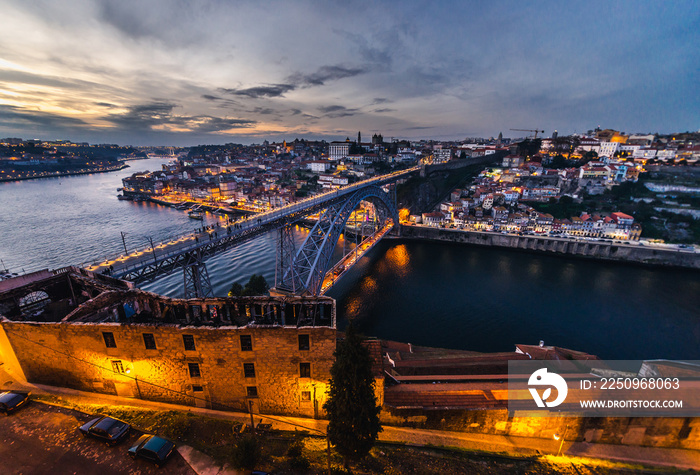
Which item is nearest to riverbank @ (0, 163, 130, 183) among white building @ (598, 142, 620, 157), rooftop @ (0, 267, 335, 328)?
rooftop @ (0, 267, 335, 328)

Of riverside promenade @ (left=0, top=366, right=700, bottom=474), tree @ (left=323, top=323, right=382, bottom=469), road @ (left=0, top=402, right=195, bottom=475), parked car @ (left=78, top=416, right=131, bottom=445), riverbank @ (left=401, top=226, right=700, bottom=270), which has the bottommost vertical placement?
riverbank @ (left=401, top=226, right=700, bottom=270)

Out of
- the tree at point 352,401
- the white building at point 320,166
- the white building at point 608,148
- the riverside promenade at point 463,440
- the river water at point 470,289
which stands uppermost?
the white building at point 608,148

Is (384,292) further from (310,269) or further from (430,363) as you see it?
(430,363)

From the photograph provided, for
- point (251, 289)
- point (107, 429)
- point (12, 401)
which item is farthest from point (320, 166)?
point (107, 429)

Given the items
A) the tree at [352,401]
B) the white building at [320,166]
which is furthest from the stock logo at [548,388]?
the white building at [320,166]

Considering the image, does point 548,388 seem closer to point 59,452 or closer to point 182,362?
point 182,362

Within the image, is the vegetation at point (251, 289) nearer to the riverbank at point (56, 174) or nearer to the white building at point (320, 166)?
the white building at point (320, 166)

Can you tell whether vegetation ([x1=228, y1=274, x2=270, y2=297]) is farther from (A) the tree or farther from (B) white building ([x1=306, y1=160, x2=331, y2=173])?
(B) white building ([x1=306, y1=160, x2=331, y2=173])
